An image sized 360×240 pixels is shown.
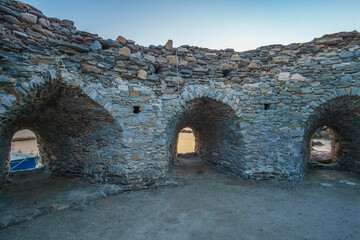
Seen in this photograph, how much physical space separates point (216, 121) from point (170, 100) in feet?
6.66

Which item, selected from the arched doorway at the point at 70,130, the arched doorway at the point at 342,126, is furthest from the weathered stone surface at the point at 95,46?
the arched doorway at the point at 342,126

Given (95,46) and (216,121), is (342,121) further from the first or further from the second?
(95,46)

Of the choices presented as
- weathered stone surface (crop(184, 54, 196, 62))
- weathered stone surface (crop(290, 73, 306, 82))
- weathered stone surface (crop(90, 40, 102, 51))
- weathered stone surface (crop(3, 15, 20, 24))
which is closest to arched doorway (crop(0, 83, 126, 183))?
weathered stone surface (crop(90, 40, 102, 51))

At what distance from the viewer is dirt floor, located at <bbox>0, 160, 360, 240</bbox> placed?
297 cm

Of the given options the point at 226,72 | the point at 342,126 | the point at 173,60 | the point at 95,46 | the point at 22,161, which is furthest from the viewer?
the point at 22,161

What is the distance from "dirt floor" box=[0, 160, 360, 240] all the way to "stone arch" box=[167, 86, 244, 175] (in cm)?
105

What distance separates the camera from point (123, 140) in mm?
4527

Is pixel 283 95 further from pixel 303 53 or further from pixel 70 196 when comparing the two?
pixel 70 196

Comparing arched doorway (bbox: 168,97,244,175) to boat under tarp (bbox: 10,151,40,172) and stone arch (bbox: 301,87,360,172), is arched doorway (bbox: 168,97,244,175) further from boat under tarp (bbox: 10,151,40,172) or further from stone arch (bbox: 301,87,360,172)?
boat under tarp (bbox: 10,151,40,172)

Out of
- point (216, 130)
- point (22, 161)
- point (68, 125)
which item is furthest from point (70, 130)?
point (22, 161)

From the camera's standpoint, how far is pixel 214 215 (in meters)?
3.53

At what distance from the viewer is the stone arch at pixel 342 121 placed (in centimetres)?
478

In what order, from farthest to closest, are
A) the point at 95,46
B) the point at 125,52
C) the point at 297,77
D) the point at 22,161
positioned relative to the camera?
the point at 22,161
the point at 297,77
the point at 125,52
the point at 95,46

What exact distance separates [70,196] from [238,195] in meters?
3.82
